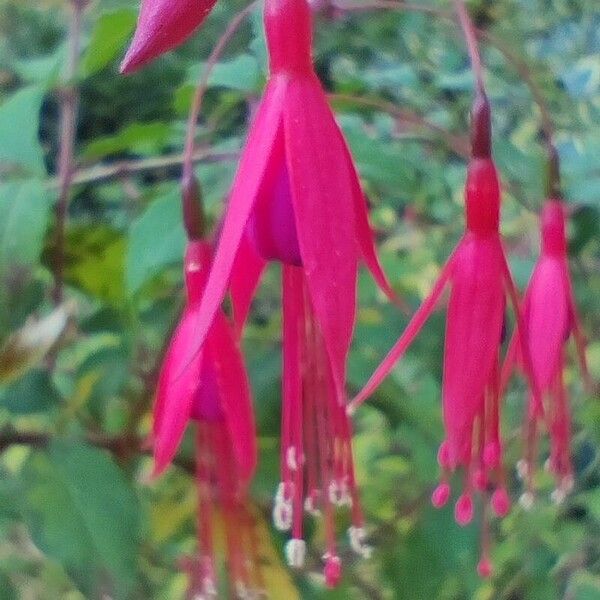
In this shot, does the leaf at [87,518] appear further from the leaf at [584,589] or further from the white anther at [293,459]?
the leaf at [584,589]

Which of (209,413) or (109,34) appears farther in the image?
(109,34)

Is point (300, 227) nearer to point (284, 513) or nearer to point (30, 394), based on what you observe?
point (284, 513)

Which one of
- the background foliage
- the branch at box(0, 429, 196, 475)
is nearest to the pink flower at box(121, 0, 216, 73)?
the background foliage

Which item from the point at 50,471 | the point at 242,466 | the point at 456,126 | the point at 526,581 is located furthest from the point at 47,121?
the point at 242,466

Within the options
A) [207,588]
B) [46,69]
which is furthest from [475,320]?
[46,69]

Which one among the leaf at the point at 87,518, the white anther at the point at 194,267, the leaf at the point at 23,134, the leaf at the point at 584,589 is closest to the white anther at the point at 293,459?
the white anther at the point at 194,267

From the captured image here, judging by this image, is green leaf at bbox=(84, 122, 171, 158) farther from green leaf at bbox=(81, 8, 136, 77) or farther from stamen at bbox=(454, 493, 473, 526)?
stamen at bbox=(454, 493, 473, 526)

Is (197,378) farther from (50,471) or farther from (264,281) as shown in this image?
(264,281)
